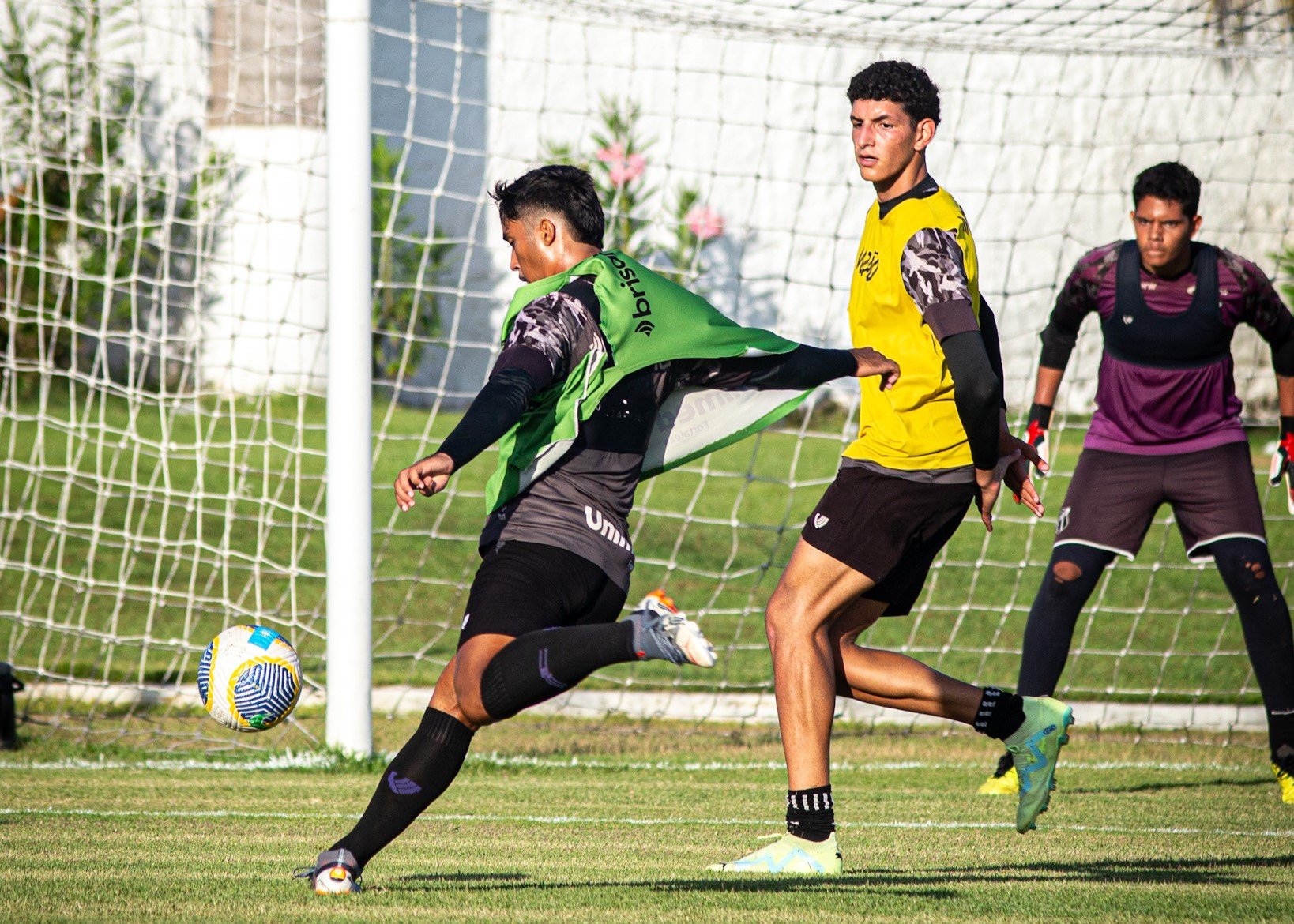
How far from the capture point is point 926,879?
390 cm

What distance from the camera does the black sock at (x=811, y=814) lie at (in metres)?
3.86

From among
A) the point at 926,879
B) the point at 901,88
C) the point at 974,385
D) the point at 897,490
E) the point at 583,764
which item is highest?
the point at 901,88

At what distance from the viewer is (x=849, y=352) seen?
4.15 m

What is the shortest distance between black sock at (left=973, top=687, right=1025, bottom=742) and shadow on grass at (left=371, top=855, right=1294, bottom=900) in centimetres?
39

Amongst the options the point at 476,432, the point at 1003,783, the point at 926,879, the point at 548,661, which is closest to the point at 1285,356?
the point at 1003,783

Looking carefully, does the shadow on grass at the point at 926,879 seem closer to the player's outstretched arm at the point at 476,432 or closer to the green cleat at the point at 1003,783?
the player's outstretched arm at the point at 476,432

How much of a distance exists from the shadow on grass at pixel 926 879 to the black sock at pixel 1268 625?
4.95 ft

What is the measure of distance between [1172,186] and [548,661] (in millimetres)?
3549

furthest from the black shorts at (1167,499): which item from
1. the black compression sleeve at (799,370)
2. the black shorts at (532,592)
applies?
the black shorts at (532,592)

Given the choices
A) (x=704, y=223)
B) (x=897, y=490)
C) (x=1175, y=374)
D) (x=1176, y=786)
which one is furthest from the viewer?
(x=704, y=223)

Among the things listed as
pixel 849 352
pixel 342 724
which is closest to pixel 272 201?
pixel 342 724

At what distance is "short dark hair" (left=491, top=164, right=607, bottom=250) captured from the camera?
3.88 meters

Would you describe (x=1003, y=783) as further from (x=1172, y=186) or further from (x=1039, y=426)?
(x=1172, y=186)

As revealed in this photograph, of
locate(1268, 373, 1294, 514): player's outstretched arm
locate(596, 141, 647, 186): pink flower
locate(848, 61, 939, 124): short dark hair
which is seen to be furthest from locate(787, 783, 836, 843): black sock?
locate(596, 141, 647, 186): pink flower
